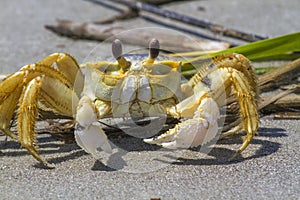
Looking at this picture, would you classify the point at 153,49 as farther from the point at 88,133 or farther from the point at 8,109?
the point at 8,109

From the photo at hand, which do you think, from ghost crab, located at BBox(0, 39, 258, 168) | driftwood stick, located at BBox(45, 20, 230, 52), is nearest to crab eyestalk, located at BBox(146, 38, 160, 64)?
ghost crab, located at BBox(0, 39, 258, 168)

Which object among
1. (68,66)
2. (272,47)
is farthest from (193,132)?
(272,47)

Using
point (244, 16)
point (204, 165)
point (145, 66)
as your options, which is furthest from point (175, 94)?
point (244, 16)

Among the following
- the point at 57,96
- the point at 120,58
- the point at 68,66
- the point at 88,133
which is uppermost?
the point at 120,58

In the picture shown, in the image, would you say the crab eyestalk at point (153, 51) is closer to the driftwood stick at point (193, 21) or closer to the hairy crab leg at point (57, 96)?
the hairy crab leg at point (57, 96)

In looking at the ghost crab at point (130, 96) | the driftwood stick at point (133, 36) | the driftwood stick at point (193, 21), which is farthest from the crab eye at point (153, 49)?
the driftwood stick at point (193, 21)

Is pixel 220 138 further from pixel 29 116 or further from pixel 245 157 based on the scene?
pixel 29 116
